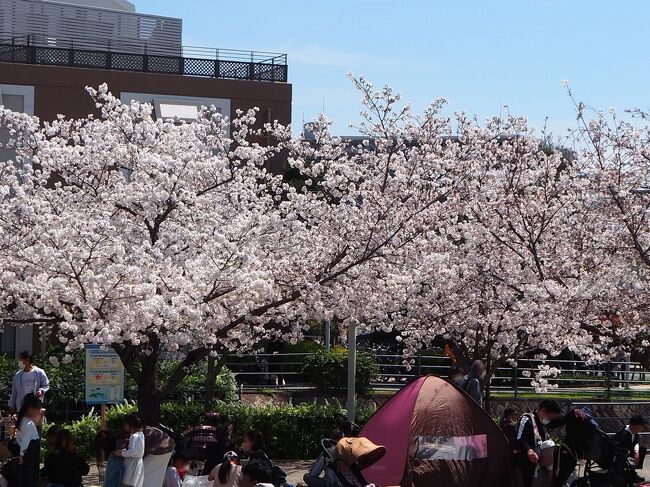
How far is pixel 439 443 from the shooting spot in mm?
12195

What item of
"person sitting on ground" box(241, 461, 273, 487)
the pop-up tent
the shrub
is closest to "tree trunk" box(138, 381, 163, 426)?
the pop-up tent

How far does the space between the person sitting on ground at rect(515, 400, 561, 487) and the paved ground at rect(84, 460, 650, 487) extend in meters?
3.48

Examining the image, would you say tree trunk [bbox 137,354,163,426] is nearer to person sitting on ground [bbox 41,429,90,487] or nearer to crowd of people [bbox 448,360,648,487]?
person sitting on ground [bbox 41,429,90,487]

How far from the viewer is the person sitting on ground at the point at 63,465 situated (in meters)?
10.3

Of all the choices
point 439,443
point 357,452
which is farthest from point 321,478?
point 439,443

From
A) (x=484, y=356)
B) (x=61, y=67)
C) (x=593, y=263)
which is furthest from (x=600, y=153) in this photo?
(x=61, y=67)

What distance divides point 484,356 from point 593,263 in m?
2.94

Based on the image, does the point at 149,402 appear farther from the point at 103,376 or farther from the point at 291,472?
the point at 291,472

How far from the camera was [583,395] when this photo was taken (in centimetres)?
2483

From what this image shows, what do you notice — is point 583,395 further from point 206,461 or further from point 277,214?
point 206,461

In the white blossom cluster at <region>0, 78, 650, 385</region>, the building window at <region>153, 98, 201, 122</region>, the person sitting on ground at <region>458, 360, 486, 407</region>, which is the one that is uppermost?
the building window at <region>153, 98, 201, 122</region>

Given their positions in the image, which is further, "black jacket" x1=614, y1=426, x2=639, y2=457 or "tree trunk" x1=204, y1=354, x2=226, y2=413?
"tree trunk" x1=204, y1=354, x2=226, y2=413

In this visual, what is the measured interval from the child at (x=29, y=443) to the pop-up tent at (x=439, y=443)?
144 inches

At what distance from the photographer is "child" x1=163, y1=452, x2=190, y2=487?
34.2 feet
